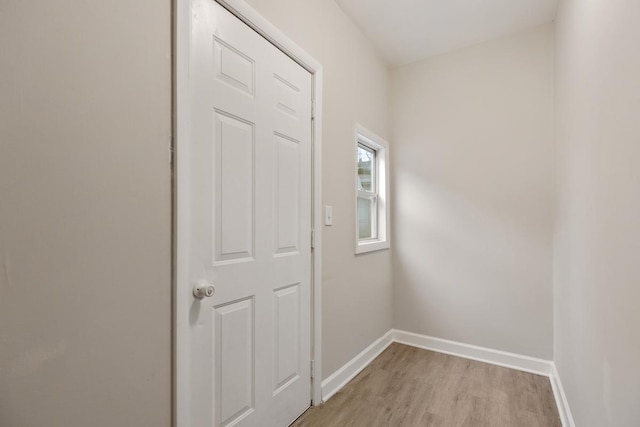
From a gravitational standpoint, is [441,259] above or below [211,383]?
above

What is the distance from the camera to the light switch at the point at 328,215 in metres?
2.08

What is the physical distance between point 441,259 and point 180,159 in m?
2.50

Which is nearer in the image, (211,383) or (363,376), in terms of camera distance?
(211,383)

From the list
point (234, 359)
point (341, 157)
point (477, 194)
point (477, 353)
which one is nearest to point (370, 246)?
point (341, 157)

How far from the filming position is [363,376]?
236cm

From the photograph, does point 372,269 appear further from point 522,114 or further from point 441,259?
point 522,114

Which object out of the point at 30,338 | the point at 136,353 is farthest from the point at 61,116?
the point at 136,353

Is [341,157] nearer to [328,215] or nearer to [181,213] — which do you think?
[328,215]

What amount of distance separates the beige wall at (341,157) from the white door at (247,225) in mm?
225

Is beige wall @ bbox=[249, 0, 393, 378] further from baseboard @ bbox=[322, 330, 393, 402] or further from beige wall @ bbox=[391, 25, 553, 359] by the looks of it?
beige wall @ bbox=[391, 25, 553, 359]

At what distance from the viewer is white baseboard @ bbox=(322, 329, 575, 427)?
2.04 metres

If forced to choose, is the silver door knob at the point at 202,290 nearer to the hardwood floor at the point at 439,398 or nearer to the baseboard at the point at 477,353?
the hardwood floor at the point at 439,398

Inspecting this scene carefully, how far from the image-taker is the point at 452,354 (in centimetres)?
277

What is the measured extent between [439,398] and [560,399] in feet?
2.49
